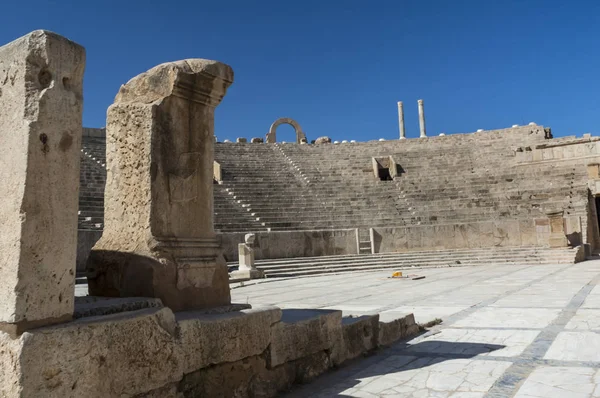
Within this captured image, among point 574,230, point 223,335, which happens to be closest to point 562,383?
point 223,335

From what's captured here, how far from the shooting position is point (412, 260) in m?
15.6

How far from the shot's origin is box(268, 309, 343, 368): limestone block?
10.7 feet

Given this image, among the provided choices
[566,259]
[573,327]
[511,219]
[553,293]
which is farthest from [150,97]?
[511,219]

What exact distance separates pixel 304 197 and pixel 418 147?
9.76m

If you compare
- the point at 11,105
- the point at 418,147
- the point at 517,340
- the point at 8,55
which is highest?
the point at 418,147

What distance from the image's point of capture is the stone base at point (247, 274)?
1224cm

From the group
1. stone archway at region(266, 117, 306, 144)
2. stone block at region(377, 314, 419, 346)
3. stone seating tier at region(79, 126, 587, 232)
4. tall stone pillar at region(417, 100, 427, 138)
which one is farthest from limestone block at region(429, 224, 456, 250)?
tall stone pillar at region(417, 100, 427, 138)

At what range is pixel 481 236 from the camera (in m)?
16.5

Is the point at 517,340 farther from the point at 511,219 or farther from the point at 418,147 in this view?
the point at 418,147

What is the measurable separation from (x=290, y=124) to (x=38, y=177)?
108 feet

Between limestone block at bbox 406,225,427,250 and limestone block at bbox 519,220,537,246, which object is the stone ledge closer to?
limestone block at bbox 406,225,427,250

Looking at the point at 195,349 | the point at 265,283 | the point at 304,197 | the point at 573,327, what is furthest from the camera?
the point at 304,197

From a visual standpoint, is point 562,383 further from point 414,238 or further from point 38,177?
point 414,238

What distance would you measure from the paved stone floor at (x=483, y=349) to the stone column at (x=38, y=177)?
170 centimetres
